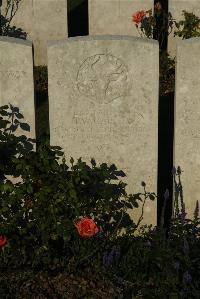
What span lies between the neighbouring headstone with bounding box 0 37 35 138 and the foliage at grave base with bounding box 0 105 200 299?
0.26ft

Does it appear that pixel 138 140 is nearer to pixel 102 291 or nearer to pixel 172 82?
pixel 102 291

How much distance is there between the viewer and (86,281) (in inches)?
164

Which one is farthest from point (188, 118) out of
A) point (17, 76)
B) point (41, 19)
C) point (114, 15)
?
point (41, 19)

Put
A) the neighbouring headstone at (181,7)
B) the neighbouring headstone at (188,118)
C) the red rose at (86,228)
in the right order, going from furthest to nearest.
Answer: the neighbouring headstone at (181,7) < the neighbouring headstone at (188,118) < the red rose at (86,228)

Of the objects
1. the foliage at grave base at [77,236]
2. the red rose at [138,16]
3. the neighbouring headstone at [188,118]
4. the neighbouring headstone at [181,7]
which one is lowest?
the foliage at grave base at [77,236]

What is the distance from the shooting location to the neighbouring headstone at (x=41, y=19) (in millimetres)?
8820

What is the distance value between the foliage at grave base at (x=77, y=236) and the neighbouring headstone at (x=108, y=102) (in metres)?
0.11

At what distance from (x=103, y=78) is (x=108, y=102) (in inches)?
7.0

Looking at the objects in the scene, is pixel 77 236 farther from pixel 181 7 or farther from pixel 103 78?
pixel 181 7

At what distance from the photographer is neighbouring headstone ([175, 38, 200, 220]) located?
440cm

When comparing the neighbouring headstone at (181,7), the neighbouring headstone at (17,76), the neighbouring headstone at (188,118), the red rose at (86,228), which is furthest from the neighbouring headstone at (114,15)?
the red rose at (86,228)

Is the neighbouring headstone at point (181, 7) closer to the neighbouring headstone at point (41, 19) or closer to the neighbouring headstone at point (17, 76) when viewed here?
the neighbouring headstone at point (41, 19)

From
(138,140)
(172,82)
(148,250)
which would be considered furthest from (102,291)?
(172,82)

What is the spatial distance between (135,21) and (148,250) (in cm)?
452
